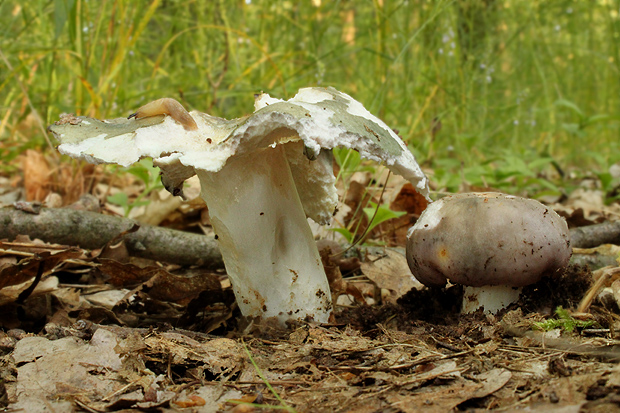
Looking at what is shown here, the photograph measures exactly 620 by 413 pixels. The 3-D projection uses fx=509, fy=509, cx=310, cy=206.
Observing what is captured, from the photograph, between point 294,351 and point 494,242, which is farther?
point 494,242

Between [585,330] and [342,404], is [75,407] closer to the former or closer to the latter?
[342,404]

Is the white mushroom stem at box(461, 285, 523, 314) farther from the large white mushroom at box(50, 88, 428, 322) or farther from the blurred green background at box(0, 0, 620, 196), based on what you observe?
the blurred green background at box(0, 0, 620, 196)

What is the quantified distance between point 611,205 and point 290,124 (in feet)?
14.0

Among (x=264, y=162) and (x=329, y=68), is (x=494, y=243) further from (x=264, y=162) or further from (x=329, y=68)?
(x=329, y=68)

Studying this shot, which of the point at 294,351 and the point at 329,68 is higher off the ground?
the point at 329,68

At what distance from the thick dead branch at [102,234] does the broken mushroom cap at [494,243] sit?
1.43 m

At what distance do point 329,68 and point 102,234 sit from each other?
451cm

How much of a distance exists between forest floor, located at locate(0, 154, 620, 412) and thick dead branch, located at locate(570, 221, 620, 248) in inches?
31.2

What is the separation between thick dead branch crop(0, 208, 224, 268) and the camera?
111 inches

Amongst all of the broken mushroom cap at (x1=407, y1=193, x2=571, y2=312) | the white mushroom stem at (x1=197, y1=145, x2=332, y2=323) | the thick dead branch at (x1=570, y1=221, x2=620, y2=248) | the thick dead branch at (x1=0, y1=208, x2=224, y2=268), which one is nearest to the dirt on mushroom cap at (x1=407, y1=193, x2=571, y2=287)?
the broken mushroom cap at (x1=407, y1=193, x2=571, y2=312)

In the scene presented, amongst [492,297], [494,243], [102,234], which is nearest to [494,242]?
[494,243]

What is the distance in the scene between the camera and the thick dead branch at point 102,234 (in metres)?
2.83

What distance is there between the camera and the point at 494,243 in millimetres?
1996

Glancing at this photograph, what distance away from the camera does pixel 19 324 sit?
2.27 m
